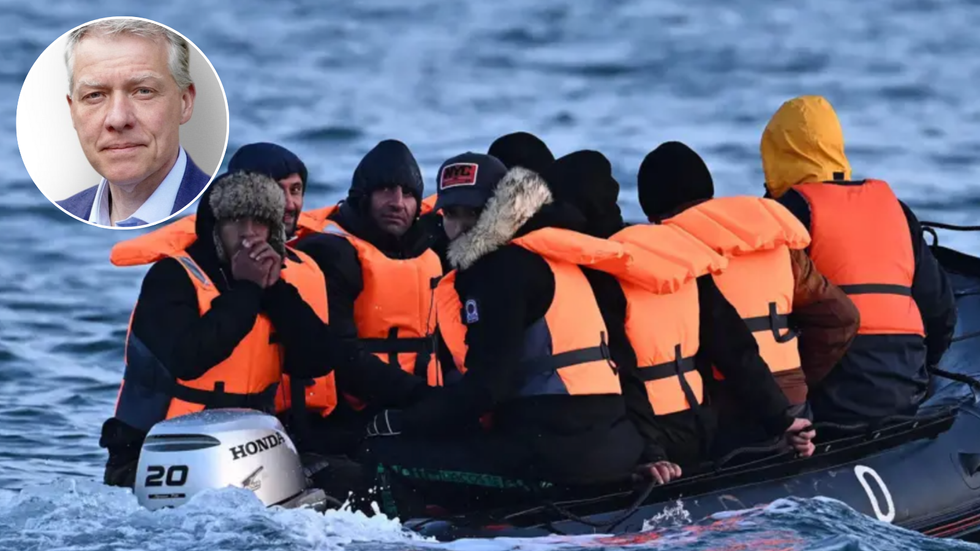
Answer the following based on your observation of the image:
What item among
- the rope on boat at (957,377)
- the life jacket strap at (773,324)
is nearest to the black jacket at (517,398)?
the life jacket strap at (773,324)

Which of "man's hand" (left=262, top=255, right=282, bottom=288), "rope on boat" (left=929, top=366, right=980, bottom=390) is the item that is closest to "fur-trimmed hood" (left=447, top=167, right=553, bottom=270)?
"man's hand" (left=262, top=255, right=282, bottom=288)

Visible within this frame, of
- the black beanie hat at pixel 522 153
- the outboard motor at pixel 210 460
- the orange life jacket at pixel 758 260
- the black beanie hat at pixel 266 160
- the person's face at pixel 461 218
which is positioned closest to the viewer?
the outboard motor at pixel 210 460

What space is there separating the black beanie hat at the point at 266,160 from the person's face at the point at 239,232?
750mm

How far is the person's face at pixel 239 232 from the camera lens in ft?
22.1

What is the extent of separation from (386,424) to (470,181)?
3.37ft

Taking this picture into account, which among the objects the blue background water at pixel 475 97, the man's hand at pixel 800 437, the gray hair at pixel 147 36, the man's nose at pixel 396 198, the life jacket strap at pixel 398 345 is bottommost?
the man's hand at pixel 800 437

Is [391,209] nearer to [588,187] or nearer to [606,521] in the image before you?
[588,187]

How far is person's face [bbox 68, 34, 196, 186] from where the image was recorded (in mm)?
6680

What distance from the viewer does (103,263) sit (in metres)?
14.3

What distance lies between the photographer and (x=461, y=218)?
656 centimetres

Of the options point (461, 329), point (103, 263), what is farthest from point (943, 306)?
point (103, 263)

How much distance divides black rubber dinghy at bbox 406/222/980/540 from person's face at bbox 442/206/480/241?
101 cm

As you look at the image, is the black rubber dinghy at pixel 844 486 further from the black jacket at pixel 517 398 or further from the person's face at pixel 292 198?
the person's face at pixel 292 198

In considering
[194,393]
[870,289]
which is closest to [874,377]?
[870,289]
